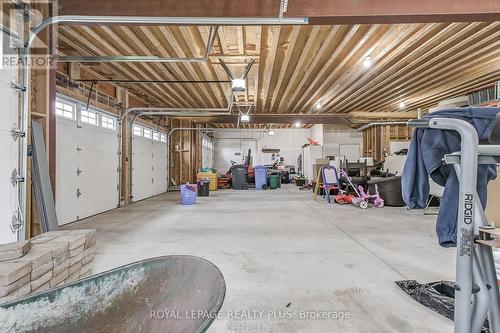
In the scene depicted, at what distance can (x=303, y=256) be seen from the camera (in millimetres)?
2975

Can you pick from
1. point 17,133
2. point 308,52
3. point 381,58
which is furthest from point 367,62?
point 17,133

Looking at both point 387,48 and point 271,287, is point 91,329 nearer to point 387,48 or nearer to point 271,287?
point 271,287

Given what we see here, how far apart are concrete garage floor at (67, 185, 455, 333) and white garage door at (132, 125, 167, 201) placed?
1.99m

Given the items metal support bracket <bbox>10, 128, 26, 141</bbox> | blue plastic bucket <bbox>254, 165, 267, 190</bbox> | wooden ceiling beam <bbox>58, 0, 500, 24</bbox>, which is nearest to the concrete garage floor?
metal support bracket <bbox>10, 128, 26, 141</bbox>

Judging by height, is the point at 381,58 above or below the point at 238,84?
above

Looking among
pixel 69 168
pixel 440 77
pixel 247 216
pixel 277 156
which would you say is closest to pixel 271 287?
pixel 247 216

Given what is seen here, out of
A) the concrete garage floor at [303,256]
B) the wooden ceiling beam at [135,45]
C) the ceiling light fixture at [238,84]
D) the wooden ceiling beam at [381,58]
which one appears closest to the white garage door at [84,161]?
the concrete garage floor at [303,256]

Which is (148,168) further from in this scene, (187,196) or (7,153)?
(7,153)

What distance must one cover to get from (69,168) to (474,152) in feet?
18.1

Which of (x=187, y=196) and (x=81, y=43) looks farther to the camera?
(x=187, y=196)

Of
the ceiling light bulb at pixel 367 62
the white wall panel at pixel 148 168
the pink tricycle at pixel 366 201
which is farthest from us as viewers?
the white wall panel at pixel 148 168

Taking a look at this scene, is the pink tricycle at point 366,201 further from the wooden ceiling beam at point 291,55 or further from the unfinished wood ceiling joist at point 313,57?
the wooden ceiling beam at point 291,55

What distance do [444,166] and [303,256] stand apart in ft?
6.55

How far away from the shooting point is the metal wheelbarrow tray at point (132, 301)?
116cm
